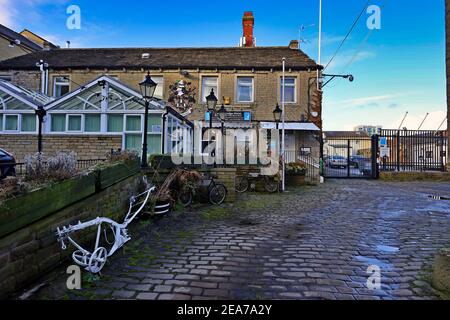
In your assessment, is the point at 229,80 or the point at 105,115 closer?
the point at 105,115

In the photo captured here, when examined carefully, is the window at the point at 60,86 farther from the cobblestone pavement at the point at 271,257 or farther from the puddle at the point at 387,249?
the puddle at the point at 387,249

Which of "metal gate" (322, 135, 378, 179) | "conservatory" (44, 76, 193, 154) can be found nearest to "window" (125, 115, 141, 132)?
"conservatory" (44, 76, 193, 154)

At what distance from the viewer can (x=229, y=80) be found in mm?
16484

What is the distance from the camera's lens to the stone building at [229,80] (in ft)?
52.5

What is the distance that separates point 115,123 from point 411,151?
15.2 m

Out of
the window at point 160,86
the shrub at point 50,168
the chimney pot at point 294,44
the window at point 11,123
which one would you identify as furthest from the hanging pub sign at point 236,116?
the shrub at point 50,168

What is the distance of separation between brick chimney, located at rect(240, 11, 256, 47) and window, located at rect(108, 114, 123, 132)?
12.0m

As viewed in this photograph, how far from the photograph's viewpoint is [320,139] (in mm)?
15656

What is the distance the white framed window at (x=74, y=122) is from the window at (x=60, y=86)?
798 centimetres

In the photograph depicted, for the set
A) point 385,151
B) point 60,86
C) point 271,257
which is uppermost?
point 60,86

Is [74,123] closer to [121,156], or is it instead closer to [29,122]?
[29,122]

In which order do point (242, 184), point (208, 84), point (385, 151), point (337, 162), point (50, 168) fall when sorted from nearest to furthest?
1. point (50, 168)
2. point (242, 184)
3. point (385, 151)
4. point (208, 84)
5. point (337, 162)

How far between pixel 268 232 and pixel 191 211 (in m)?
2.45

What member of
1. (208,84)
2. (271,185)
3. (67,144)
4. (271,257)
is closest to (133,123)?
(67,144)
